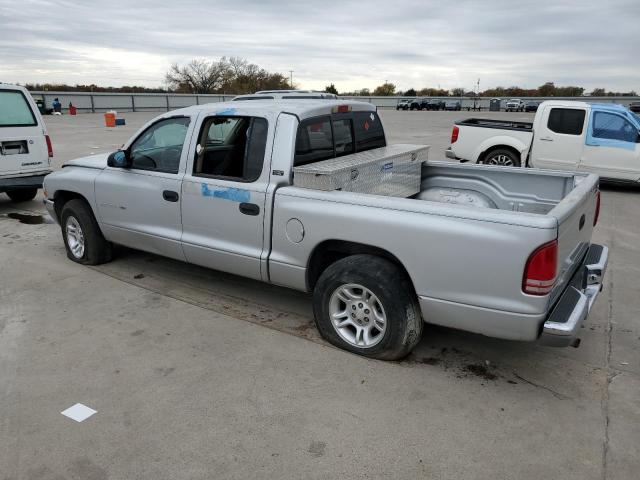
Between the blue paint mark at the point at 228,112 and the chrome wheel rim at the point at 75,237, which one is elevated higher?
the blue paint mark at the point at 228,112

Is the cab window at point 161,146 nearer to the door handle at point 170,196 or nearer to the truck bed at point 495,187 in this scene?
the door handle at point 170,196

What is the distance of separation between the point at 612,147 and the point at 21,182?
10.6 m

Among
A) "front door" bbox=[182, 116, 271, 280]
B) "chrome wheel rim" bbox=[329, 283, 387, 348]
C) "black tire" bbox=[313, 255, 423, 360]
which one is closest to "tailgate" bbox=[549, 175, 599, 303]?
"black tire" bbox=[313, 255, 423, 360]

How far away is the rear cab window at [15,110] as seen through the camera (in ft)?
26.8

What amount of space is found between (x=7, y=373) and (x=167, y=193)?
189cm

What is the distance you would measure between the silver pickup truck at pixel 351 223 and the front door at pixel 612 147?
22.5 feet

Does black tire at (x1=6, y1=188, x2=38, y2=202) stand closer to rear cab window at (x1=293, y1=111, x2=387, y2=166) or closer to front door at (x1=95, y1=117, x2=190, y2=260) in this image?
front door at (x1=95, y1=117, x2=190, y2=260)

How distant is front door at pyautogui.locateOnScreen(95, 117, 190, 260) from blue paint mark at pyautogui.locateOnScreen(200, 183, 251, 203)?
1.09ft

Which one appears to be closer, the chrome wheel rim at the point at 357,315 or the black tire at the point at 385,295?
the black tire at the point at 385,295

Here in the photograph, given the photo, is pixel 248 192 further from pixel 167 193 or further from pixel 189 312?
pixel 189 312

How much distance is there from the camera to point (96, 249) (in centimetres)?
577

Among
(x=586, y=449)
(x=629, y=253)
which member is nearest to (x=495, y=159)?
(x=629, y=253)

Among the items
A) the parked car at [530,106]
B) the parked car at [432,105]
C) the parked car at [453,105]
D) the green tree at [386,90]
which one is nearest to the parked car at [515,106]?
the parked car at [530,106]

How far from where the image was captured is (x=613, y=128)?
10.4m
